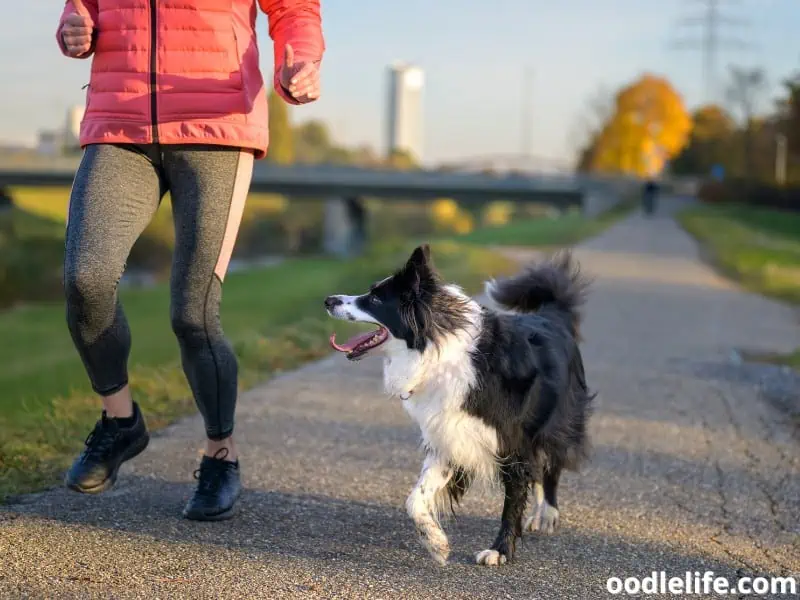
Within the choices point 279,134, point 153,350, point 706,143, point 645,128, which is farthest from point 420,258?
point 279,134

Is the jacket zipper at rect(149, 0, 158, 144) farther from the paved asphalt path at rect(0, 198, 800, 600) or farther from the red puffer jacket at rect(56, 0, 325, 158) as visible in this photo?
the paved asphalt path at rect(0, 198, 800, 600)

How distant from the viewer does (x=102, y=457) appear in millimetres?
4148

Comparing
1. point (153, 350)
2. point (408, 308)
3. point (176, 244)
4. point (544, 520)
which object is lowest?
point (153, 350)

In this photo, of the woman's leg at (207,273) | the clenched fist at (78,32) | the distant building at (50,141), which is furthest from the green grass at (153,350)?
the distant building at (50,141)

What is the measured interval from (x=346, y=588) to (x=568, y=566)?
941mm

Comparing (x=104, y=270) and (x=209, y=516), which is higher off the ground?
(x=104, y=270)

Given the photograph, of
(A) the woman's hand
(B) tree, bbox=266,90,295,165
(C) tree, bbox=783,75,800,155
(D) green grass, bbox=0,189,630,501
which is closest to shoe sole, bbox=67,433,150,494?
(D) green grass, bbox=0,189,630,501

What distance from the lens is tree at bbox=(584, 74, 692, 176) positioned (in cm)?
7731

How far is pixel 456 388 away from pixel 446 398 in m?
0.06

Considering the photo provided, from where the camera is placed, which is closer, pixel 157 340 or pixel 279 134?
pixel 157 340

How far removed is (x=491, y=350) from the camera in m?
3.93

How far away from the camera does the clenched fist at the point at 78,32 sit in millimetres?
3887

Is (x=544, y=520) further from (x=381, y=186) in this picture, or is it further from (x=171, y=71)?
(x=381, y=186)

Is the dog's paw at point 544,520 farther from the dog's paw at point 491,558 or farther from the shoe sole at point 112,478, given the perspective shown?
the shoe sole at point 112,478
